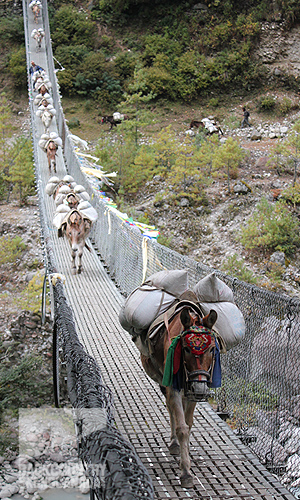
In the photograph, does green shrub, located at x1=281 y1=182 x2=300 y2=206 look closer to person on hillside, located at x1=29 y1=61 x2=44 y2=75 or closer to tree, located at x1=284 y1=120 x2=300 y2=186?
tree, located at x1=284 y1=120 x2=300 y2=186

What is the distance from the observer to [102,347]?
17.0 feet

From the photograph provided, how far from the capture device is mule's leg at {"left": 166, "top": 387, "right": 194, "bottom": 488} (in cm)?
272

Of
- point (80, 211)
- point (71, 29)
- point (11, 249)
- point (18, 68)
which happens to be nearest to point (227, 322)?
point (80, 211)

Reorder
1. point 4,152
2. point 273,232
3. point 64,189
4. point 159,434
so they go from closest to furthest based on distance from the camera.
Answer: point 159,434 → point 64,189 → point 273,232 → point 4,152

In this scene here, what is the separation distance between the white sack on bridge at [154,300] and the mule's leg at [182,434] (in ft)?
1.52

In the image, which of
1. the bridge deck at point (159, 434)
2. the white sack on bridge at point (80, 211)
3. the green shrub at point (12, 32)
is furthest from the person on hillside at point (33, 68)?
the bridge deck at point (159, 434)

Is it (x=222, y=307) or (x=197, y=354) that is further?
(x=222, y=307)

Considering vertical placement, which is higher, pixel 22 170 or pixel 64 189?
pixel 64 189

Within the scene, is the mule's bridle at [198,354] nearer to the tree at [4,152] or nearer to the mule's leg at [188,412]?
the mule's leg at [188,412]

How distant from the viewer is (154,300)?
3.14 meters

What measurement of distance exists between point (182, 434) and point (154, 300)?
30.5 inches

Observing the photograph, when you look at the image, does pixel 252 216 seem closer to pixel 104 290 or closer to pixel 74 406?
pixel 104 290

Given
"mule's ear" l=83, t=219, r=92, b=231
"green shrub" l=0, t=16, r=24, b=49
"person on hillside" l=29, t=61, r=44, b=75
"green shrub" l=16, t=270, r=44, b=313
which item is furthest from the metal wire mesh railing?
"green shrub" l=0, t=16, r=24, b=49

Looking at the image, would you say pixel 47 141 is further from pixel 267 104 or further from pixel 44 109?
pixel 267 104
